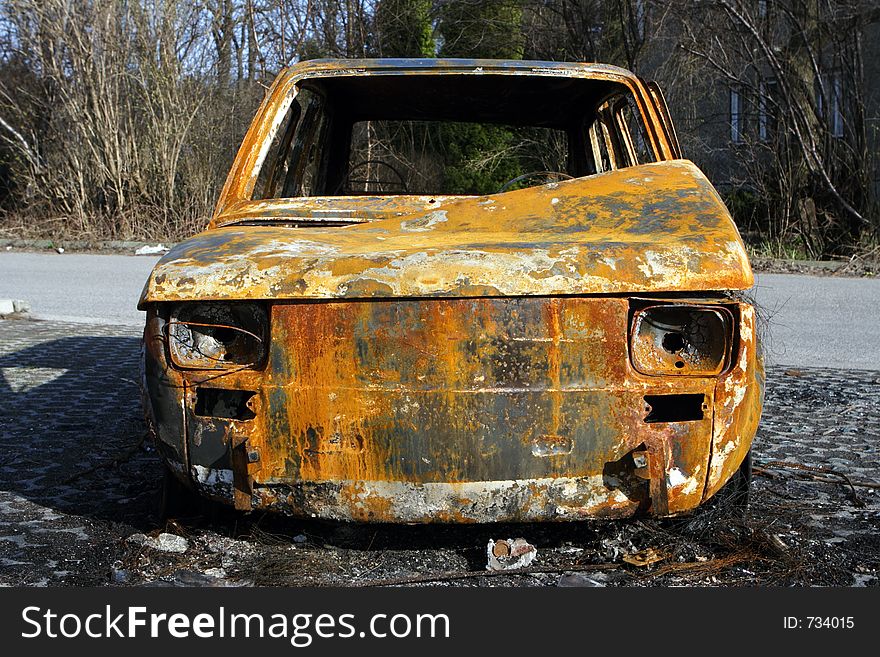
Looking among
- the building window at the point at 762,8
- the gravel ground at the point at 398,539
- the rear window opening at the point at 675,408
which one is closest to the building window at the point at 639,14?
the building window at the point at 762,8

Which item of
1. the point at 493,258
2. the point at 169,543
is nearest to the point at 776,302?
the point at 493,258

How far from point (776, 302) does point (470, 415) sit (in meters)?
7.83

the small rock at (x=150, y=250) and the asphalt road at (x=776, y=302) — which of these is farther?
the small rock at (x=150, y=250)

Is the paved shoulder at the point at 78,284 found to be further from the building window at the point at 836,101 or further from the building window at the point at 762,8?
the building window at the point at 836,101

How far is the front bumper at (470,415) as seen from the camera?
2529 mm

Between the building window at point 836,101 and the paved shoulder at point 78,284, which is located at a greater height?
the building window at point 836,101

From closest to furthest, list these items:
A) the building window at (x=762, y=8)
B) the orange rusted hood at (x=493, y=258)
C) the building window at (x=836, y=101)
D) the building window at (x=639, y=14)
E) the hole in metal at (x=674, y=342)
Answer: the orange rusted hood at (x=493, y=258), the hole in metal at (x=674, y=342), the building window at (x=836, y=101), the building window at (x=762, y=8), the building window at (x=639, y=14)

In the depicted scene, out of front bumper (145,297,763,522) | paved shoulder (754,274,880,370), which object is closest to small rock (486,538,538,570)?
front bumper (145,297,763,522)

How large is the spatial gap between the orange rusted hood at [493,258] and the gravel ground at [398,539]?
34.8 inches

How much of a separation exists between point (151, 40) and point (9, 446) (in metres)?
13.6

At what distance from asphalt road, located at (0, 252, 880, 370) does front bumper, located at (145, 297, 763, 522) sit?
11.1ft

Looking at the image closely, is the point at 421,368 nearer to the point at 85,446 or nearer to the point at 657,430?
the point at 657,430

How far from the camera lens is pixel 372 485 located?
262cm

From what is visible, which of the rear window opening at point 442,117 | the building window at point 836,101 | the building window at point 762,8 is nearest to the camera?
the rear window opening at point 442,117
